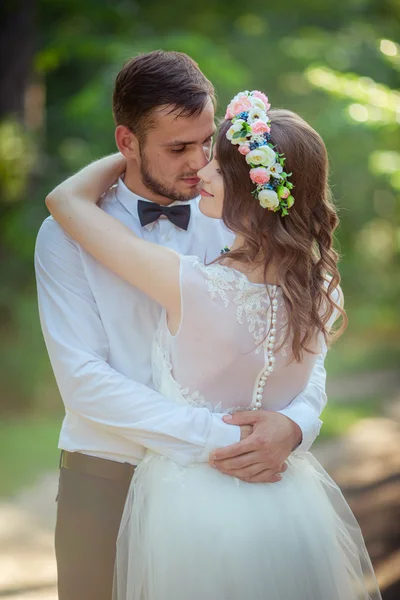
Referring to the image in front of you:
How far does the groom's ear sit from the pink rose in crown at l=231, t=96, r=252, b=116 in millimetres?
453

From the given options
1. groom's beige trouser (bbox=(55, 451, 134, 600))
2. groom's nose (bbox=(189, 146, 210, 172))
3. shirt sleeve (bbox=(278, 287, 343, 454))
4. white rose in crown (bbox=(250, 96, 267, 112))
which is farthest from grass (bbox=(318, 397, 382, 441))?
white rose in crown (bbox=(250, 96, 267, 112))

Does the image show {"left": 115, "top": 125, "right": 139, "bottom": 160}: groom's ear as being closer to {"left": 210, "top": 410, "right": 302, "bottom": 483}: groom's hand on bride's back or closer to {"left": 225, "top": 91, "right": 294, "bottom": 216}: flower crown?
{"left": 225, "top": 91, "right": 294, "bottom": 216}: flower crown

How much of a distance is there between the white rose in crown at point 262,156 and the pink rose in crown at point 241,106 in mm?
181

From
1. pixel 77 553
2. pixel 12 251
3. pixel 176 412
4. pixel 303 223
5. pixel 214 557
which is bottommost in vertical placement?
pixel 214 557

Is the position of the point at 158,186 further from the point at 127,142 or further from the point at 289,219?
the point at 289,219

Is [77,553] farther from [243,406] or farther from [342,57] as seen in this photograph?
[342,57]

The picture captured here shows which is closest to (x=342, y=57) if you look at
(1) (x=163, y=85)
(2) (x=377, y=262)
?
(2) (x=377, y=262)

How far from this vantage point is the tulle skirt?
2322 millimetres

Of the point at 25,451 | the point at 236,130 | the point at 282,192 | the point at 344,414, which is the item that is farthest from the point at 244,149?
the point at 344,414

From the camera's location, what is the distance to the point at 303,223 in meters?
2.45

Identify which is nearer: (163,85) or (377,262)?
(163,85)

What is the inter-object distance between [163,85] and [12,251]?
7770mm

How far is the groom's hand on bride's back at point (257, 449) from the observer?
241 cm

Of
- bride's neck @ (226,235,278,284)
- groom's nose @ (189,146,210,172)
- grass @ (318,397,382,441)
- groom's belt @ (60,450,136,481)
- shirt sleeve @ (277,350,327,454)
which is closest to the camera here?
bride's neck @ (226,235,278,284)
